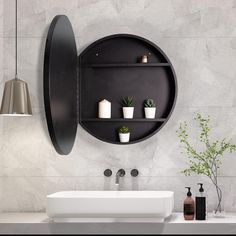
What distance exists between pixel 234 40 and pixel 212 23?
6.8 inches

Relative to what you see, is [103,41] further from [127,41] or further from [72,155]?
[72,155]

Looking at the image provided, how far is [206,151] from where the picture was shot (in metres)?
2.81

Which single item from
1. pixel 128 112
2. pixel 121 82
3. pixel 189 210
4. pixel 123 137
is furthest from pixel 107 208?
pixel 121 82

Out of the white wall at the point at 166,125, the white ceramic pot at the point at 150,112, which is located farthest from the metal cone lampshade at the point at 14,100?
the white ceramic pot at the point at 150,112

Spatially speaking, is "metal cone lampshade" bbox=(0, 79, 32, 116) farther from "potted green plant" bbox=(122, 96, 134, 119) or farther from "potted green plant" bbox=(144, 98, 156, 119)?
"potted green plant" bbox=(144, 98, 156, 119)

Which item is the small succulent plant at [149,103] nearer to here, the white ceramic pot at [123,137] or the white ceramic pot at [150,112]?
the white ceramic pot at [150,112]

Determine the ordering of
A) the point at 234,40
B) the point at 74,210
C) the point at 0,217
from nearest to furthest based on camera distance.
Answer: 1. the point at 74,210
2. the point at 0,217
3. the point at 234,40

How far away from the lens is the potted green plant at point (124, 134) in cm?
286

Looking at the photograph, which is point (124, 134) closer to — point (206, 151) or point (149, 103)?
point (149, 103)

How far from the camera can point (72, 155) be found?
2918mm

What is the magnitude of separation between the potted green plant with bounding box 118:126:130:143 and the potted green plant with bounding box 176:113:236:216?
1.02 ft

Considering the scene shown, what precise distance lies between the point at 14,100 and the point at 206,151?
3.85ft

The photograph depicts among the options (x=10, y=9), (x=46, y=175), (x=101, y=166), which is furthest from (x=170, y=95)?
(x=10, y=9)

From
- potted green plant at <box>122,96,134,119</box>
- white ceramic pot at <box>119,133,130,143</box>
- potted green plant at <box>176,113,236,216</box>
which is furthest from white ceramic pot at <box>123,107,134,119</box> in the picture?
potted green plant at <box>176,113,236,216</box>
